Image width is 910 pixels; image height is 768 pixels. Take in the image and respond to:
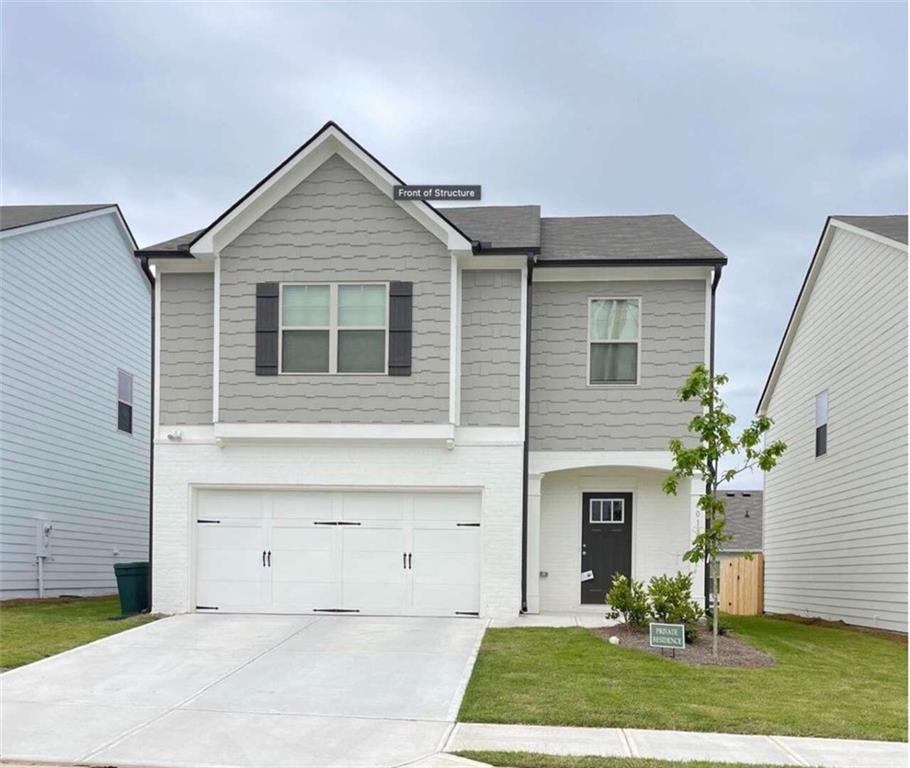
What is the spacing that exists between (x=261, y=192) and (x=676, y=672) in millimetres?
9476

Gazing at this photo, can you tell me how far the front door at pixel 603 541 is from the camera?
643 inches

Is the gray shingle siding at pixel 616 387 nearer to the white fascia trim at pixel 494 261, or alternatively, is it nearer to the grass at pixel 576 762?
the white fascia trim at pixel 494 261

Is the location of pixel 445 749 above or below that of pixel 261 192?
below

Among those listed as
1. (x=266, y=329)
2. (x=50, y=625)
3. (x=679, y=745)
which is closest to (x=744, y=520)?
(x=266, y=329)

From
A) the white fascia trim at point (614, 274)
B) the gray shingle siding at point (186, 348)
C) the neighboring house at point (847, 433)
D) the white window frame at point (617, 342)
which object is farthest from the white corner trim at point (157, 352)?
the neighboring house at point (847, 433)

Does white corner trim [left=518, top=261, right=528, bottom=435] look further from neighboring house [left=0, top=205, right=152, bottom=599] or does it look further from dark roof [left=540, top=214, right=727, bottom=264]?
neighboring house [left=0, top=205, right=152, bottom=599]

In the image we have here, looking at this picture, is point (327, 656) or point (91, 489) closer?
point (327, 656)

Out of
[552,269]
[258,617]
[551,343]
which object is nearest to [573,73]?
[552,269]

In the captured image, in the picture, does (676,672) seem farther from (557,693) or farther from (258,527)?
(258,527)

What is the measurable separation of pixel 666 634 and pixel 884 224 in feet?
32.8

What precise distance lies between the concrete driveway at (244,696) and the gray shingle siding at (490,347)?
3353 mm

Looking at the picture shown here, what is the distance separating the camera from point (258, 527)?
16.0 metres

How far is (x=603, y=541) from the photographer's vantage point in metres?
16.4

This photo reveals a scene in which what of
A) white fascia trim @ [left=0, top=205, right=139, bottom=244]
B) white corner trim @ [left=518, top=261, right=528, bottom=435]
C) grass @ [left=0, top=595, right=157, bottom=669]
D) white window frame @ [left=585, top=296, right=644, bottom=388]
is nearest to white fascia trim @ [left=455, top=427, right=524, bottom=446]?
white corner trim @ [left=518, top=261, right=528, bottom=435]
